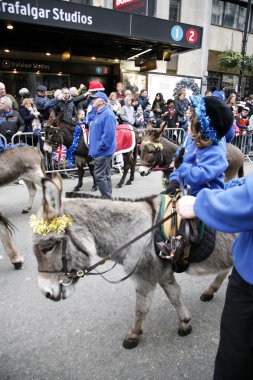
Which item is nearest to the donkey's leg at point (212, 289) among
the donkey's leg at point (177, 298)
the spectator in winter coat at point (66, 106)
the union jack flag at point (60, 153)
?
the donkey's leg at point (177, 298)

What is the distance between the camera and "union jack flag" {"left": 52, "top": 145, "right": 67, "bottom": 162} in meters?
7.91

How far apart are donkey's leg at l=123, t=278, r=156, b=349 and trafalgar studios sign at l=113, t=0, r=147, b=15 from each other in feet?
36.6

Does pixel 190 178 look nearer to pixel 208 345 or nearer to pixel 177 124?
pixel 208 345

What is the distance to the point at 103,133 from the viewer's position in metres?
5.81

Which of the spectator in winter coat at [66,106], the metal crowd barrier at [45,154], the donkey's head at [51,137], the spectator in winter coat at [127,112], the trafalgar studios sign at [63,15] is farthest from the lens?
the spectator in winter coat at [127,112]

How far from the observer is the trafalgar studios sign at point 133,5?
11031mm

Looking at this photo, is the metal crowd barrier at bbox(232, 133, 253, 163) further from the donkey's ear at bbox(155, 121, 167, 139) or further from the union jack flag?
the donkey's ear at bbox(155, 121, 167, 139)

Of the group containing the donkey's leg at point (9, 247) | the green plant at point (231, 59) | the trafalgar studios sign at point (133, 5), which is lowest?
the donkey's leg at point (9, 247)

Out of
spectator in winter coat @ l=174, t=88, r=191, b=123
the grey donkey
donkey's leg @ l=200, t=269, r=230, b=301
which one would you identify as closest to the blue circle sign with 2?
spectator in winter coat @ l=174, t=88, r=191, b=123

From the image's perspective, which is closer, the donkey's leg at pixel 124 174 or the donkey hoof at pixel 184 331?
the donkey hoof at pixel 184 331

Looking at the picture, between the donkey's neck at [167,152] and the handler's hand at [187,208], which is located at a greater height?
the handler's hand at [187,208]

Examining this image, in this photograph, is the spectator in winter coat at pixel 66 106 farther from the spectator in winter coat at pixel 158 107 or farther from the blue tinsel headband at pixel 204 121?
the blue tinsel headband at pixel 204 121

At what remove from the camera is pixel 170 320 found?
3.10 meters

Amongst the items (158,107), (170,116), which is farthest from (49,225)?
(158,107)
